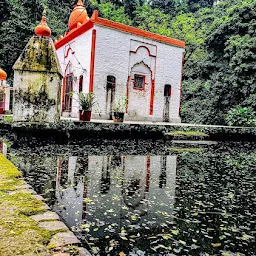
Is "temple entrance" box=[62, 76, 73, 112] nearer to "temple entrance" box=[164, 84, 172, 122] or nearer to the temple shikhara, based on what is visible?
the temple shikhara

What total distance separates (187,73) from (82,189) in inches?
909

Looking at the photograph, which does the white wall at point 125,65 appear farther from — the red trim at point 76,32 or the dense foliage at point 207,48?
the dense foliage at point 207,48

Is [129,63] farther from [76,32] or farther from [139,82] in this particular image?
[76,32]

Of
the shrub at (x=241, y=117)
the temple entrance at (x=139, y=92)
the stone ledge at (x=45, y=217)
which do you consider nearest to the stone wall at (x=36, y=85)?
the stone ledge at (x=45, y=217)

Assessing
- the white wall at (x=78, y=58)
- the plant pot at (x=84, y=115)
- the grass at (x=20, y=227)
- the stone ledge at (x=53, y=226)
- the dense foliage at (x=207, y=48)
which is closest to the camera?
the grass at (x=20, y=227)

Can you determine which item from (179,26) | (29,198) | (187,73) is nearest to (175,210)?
(29,198)

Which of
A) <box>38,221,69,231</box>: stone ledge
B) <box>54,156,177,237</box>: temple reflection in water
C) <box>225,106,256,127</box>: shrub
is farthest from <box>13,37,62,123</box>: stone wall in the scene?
<box>225,106,256,127</box>: shrub

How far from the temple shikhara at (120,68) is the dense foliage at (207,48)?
5.95 m

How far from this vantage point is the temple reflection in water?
9.17ft

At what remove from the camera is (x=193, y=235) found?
2.51 meters

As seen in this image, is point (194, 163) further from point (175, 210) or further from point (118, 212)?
point (118, 212)

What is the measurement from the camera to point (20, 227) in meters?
1.93

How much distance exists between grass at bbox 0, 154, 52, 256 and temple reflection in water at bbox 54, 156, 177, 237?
0.48 m

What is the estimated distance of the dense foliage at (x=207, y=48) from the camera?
18.8 meters
